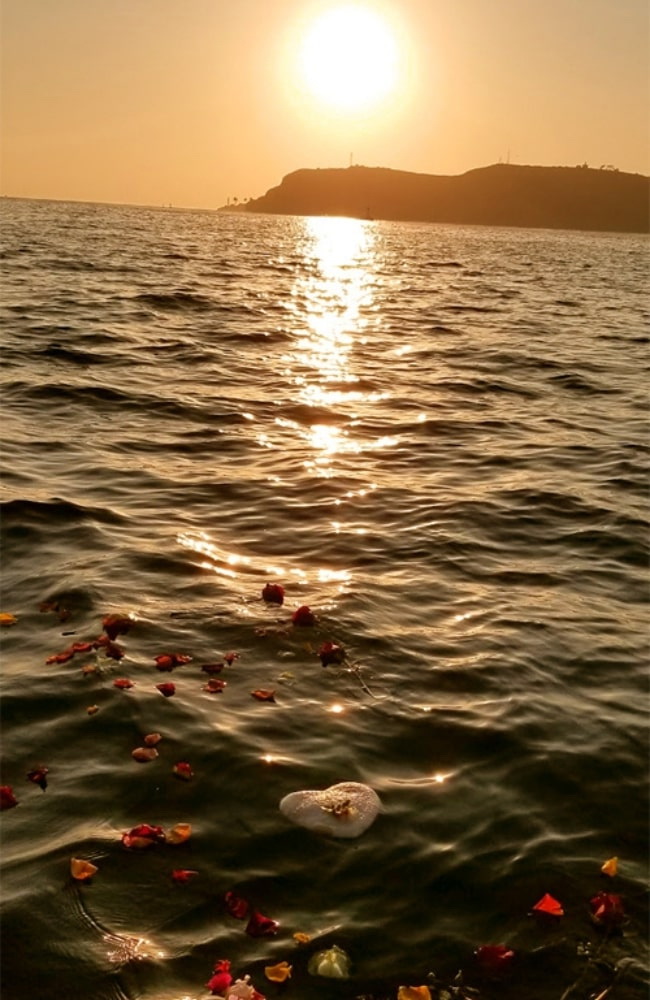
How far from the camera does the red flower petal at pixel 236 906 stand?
4863mm

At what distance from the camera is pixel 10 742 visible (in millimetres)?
6355

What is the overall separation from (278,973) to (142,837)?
48.9 inches

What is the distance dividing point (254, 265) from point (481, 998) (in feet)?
185

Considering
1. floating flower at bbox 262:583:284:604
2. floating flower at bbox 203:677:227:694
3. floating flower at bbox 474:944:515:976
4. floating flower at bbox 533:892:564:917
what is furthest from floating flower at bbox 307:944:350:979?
floating flower at bbox 262:583:284:604

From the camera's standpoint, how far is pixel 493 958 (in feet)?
15.3

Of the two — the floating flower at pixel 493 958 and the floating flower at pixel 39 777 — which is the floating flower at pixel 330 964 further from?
the floating flower at pixel 39 777

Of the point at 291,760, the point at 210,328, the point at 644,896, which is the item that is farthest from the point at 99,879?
the point at 210,328

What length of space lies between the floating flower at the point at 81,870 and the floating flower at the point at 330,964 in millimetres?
1311

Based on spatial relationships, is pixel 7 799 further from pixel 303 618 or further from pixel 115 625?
pixel 303 618

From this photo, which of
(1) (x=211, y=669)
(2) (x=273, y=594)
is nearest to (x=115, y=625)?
(1) (x=211, y=669)

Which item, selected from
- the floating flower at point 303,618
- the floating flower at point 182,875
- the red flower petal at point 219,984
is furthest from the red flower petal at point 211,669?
the red flower petal at point 219,984

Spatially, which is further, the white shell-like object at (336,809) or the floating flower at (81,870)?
the white shell-like object at (336,809)

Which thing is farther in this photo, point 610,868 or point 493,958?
point 610,868

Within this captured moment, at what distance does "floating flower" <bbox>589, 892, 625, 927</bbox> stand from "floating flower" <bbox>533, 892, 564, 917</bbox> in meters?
0.19
